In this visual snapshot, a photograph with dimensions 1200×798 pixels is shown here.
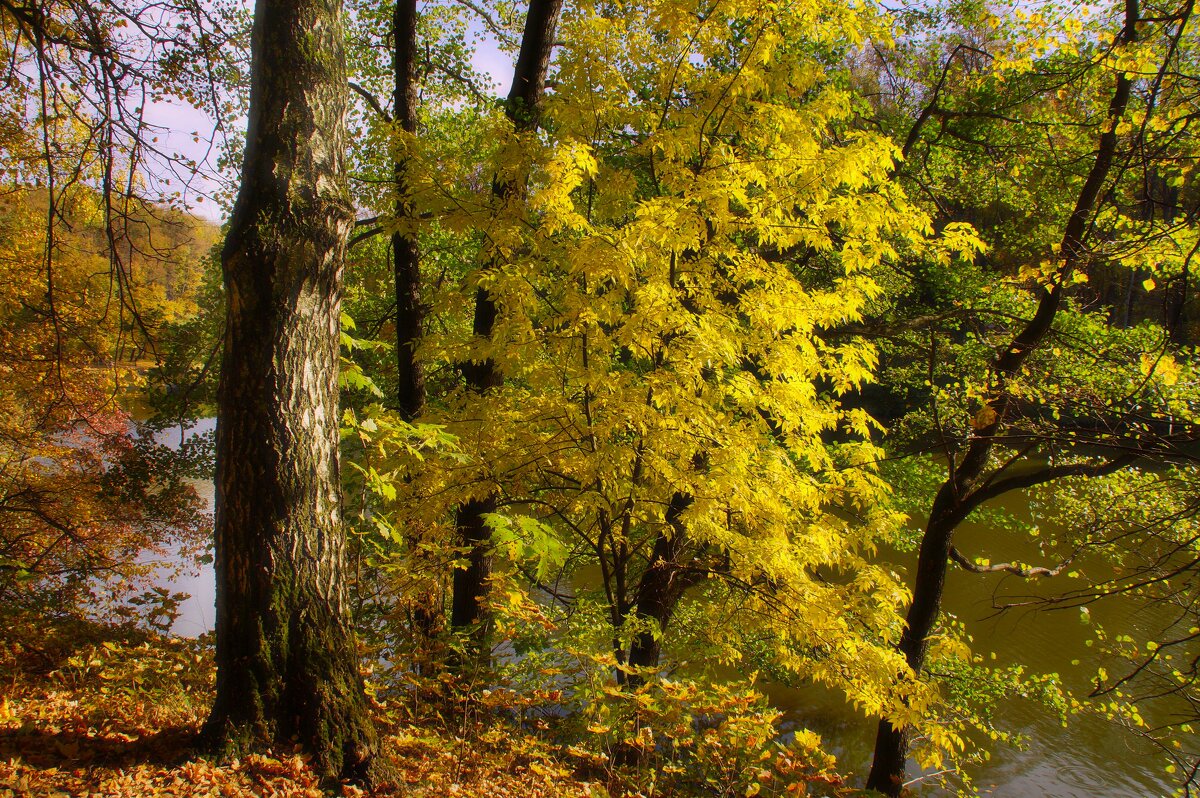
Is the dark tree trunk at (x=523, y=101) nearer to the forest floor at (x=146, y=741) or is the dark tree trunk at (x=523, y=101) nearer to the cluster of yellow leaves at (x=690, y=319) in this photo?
the cluster of yellow leaves at (x=690, y=319)

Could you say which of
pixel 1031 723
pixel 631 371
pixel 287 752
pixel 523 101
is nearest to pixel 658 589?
pixel 631 371

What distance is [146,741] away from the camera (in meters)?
2.43

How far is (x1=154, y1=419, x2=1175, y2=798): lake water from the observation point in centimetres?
768

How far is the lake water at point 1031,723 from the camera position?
7680mm

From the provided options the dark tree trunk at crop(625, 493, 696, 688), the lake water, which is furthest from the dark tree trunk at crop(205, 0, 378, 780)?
the lake water

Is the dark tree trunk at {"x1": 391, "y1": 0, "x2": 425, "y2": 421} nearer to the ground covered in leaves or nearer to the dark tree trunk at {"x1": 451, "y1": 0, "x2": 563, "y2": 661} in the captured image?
the dark tree trunk at {"x1": 451, "y1": 0, "x2": 563, "y2": 661}

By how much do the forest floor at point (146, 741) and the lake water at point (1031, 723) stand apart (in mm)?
2826

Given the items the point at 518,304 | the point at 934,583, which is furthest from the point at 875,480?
the point at 518,304

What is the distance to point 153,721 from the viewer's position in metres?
2.62

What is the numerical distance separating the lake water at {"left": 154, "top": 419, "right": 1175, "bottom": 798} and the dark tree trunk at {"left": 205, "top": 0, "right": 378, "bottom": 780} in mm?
4646

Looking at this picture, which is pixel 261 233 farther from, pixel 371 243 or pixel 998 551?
pixel 998 551

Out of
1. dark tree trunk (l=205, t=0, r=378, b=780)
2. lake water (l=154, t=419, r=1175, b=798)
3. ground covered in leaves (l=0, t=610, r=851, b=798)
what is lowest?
lake water (l=154, t=419, r=1175, b=798)

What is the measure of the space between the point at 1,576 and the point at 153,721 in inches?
185

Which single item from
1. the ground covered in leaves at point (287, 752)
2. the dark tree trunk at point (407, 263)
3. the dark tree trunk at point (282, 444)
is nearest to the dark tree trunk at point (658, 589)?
the ground covered in leaves at point (287, 752)
